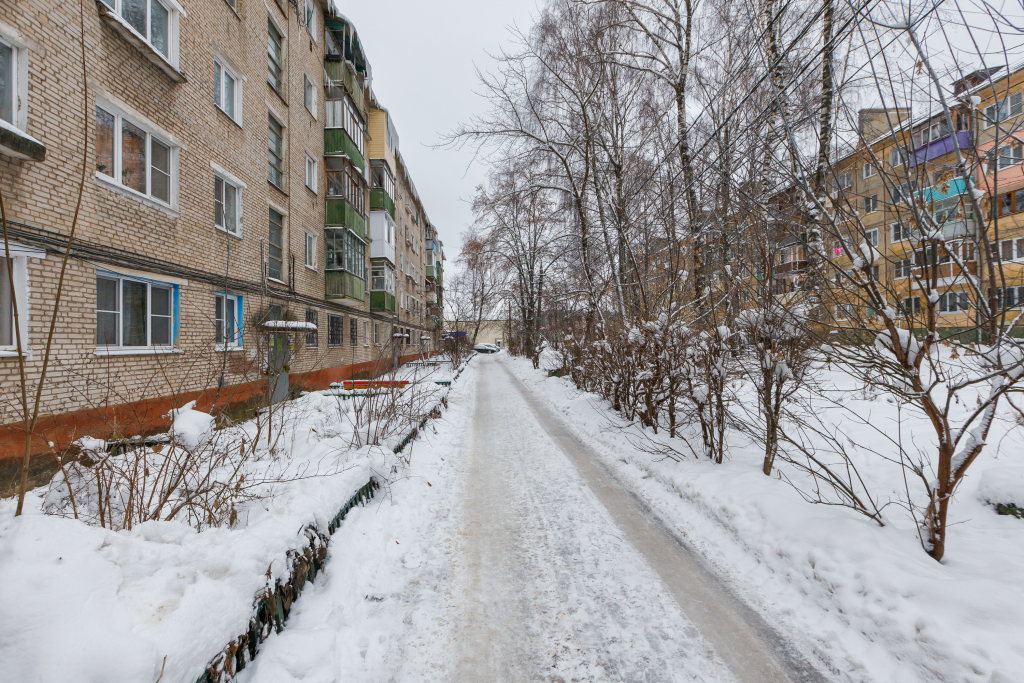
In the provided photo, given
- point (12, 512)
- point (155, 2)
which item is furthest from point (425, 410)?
point (155, 2)

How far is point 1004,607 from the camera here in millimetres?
2314

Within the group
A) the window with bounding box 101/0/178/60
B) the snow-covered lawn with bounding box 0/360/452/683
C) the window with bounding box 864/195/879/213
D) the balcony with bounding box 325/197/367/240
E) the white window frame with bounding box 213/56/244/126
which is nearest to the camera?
the snow-covered lawn with bounding box 0/360/452/683

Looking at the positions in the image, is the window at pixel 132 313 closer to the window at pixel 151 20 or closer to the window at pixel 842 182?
the window at pixel 151 20

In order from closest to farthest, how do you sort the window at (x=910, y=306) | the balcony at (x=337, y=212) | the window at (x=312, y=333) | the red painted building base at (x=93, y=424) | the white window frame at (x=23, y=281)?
the window at (x=910, y=306), the red painted building base at (x=93, y=424), the white window frame at (x=23, y=281), the window at (x=312, y=333), the balcony at (x=337, y=212)

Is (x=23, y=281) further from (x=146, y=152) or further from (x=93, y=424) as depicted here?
(x=146, y=152)

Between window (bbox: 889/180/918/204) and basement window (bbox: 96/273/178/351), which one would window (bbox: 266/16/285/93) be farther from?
window (bbox: 889/180/918/204)

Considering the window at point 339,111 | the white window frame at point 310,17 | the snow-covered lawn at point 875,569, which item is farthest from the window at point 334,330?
the snow-covered lawn at point 875,569

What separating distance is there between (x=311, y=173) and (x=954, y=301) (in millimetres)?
16555

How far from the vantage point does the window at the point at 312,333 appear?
1420 centimetres

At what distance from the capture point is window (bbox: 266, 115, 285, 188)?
12.7 m

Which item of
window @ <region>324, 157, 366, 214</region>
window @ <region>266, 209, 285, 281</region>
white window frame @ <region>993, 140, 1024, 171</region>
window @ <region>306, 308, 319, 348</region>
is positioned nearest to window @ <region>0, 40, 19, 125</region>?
window @ <region>266, 209, 285, 281</region>

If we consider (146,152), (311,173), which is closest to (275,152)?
(311,173)

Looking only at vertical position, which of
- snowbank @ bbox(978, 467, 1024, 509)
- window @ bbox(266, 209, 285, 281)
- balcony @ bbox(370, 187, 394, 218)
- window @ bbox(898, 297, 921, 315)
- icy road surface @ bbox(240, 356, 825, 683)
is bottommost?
icy road surface @ bbox(240, 356, 825, 683)

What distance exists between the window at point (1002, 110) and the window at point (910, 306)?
1099 mm
